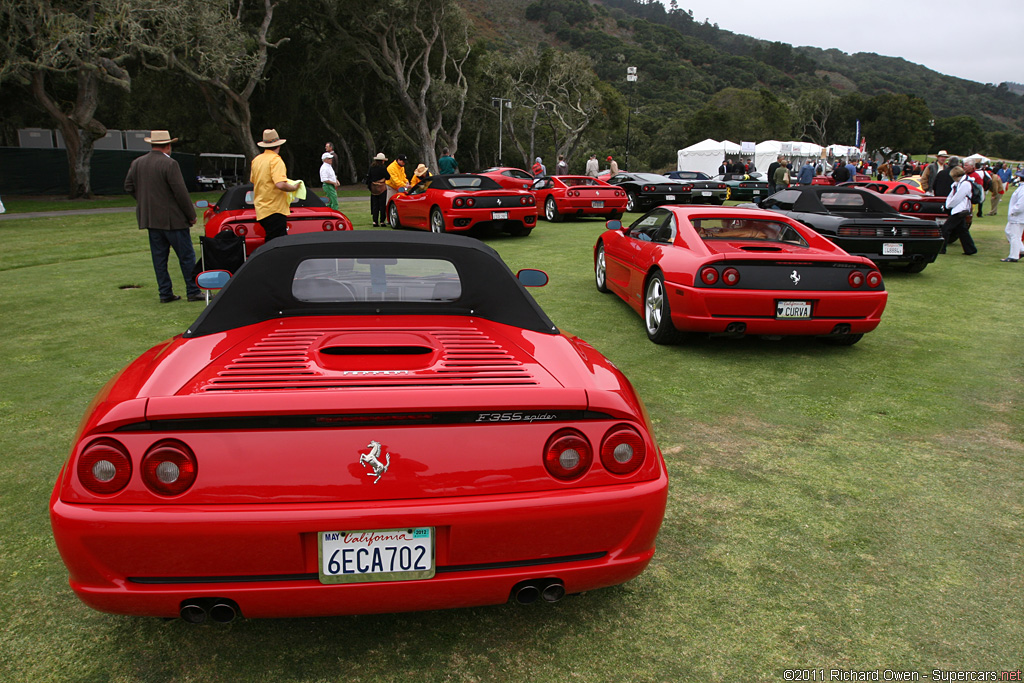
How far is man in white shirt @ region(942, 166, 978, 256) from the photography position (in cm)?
1266

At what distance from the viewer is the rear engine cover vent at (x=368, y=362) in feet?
7.39

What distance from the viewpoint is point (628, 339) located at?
267 inches

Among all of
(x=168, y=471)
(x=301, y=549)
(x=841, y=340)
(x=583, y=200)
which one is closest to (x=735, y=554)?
(x=301, y=549)

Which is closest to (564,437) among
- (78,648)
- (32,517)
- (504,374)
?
(504,374)

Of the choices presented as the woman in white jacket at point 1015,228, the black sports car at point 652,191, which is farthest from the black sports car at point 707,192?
the woman in white jacket at point 1015,228

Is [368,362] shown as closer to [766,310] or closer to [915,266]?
[766,310]

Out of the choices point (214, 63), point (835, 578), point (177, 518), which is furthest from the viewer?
point (214, 63)

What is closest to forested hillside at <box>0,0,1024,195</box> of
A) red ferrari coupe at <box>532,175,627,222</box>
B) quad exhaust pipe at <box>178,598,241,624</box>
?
red ferrari coupe at <box>532,175,627,222</box>

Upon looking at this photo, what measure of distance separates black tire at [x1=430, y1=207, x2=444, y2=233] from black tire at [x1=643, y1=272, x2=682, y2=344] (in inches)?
309

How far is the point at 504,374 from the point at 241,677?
124cm

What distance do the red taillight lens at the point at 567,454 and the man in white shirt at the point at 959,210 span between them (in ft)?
41.5

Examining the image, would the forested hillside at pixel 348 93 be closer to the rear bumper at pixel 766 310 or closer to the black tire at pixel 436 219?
the black tire at pixel 436 219

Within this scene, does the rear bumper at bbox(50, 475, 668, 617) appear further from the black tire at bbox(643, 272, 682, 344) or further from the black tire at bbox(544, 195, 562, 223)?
the black tire at bbox(544, 195, 562, 223)

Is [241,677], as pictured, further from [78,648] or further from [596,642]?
[596,642]
